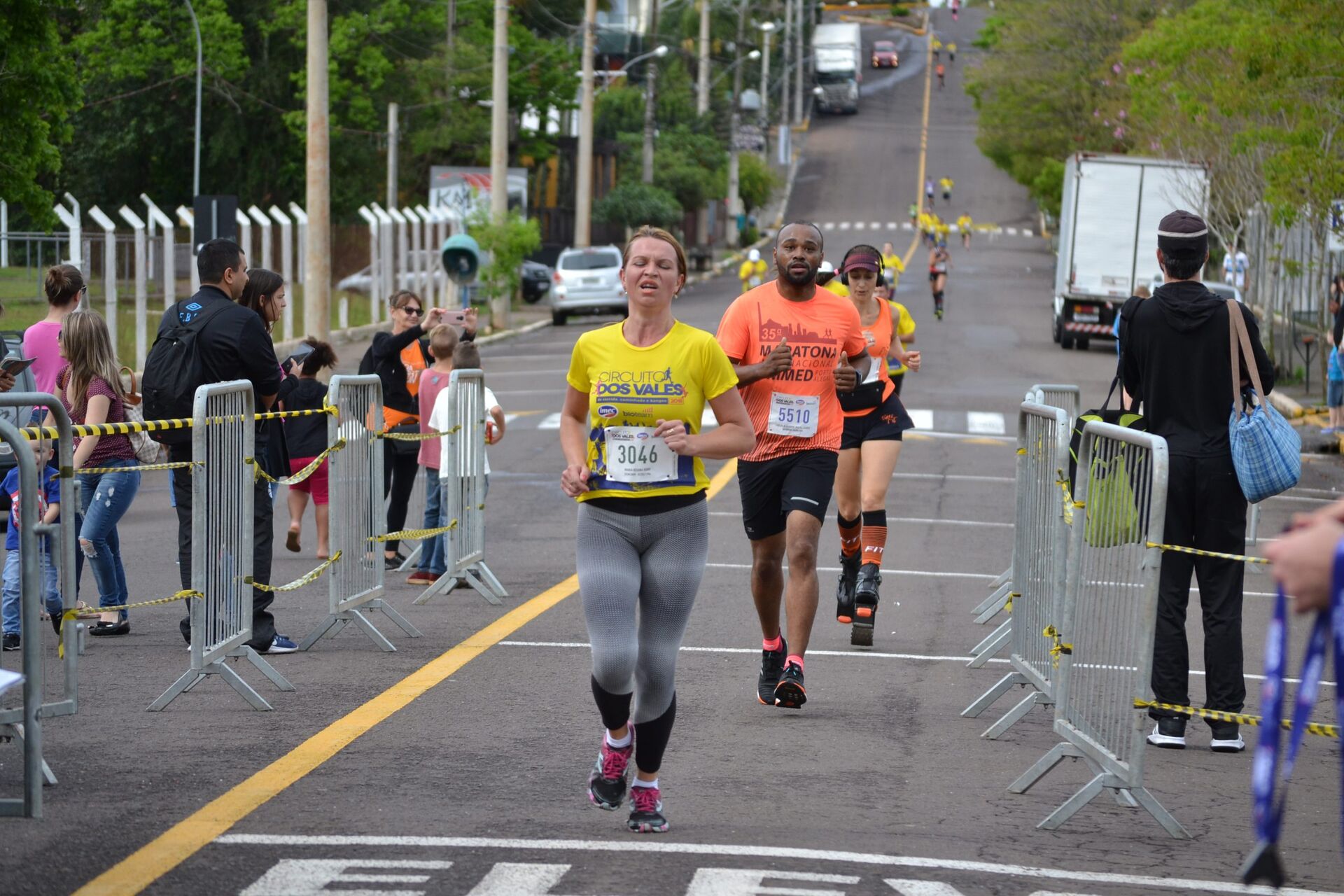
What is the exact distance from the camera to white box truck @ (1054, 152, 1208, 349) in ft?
126

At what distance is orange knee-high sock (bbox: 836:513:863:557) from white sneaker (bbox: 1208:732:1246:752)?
9.34ft

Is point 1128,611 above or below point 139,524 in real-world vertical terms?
above

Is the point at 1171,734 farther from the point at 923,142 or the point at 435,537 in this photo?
the point at 923,142

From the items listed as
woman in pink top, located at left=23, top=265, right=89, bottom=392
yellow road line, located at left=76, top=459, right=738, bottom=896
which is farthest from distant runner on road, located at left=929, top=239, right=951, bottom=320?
yellow road line, located at left=76, top=459, right=738, bottom=896

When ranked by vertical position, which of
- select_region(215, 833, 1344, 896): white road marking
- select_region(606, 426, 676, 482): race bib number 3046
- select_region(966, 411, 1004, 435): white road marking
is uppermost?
select_region(606, 426, 676, 482): race bib number 3046

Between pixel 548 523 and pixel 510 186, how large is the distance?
137 feet

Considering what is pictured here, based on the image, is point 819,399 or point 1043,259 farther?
point 1043,259

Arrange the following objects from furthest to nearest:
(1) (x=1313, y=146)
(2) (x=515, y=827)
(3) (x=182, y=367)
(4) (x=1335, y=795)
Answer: (1) (x=1313, y=146), (3) (x=182, y=367), (4) (x=1335, y=795), (2) (x=515, y=827)

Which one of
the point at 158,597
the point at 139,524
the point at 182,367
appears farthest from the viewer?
the point at 139,524

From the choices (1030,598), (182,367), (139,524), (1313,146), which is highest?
(1313,146)

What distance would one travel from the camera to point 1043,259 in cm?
7125

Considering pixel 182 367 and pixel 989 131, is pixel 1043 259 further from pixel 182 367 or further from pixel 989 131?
pixel 182 367

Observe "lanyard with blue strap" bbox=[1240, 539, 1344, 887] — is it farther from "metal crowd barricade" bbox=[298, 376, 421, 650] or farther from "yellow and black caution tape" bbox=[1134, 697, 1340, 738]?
"metal crowd barricade" bbox=[298, 376, 421, 650]

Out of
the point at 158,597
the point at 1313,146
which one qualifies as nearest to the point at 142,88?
the point at 1313,146
